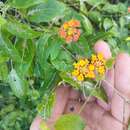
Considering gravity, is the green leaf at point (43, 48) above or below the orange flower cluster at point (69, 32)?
below

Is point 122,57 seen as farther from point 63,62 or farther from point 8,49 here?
point 8,49

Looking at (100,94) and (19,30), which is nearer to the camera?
(19,30)

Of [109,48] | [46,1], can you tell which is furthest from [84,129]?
[46,1]

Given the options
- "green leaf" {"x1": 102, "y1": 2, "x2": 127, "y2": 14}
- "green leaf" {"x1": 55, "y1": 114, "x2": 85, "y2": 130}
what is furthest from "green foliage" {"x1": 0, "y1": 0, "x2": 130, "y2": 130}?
"green leaf" {"x1": 102, "y1": 2, "x2": 127, "y2": 14}

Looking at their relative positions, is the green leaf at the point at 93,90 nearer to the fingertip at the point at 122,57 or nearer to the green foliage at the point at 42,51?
the green foliage at the point at 42,51

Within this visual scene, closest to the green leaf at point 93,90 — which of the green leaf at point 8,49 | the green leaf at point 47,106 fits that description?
the green leaf at point 47,106

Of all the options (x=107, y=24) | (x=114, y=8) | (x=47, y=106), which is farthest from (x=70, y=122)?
(x=114, y=8)
